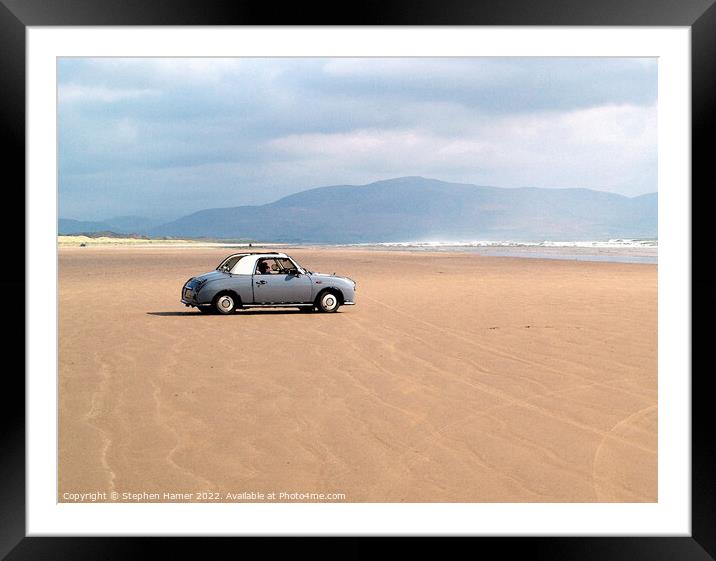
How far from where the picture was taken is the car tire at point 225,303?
15.2 m

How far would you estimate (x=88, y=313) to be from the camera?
621 inches

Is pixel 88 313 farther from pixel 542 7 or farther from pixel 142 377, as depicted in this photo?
pixel 542 7

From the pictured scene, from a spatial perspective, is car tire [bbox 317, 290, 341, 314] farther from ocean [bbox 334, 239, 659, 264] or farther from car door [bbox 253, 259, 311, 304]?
ocean [bbox 334, 239, 659, 264]

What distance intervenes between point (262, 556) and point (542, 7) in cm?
357

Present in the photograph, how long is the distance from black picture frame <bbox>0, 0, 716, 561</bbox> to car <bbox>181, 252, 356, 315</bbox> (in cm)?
1042

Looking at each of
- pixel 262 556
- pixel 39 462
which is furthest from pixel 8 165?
pixel 262 556

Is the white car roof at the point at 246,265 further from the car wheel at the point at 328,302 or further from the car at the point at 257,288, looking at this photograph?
the car wheel at the point at 328,302

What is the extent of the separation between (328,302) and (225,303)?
209 cm

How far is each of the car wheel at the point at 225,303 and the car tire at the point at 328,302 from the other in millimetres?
1736

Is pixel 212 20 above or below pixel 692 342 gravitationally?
above

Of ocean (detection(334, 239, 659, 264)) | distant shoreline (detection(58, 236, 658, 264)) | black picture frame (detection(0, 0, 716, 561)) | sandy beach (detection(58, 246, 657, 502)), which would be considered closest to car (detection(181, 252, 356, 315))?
sandy beach (detection(58, 246, 657, 502))

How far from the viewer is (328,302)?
1591 centimetres

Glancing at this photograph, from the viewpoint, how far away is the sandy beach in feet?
18.2

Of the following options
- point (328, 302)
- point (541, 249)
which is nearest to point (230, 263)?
point (328, 302)
